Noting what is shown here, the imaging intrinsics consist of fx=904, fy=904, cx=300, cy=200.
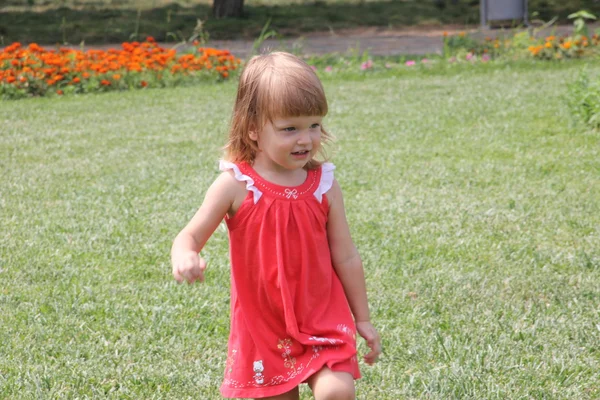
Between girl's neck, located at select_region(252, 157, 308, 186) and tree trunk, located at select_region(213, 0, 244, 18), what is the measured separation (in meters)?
19.8

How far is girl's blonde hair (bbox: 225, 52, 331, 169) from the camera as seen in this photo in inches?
94.9

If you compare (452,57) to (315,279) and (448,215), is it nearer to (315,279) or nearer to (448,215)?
(448,215)

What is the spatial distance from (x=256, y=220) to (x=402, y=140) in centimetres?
523

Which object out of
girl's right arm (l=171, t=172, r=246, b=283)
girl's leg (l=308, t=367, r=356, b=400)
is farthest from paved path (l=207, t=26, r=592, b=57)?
girl's leg (l=308, t=367, r=356, b=400)

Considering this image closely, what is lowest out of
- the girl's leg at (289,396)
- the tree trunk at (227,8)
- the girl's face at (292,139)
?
the tree trunk at (227,8)

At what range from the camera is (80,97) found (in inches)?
420

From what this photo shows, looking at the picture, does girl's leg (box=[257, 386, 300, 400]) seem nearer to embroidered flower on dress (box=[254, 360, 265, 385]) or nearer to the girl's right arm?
embroidered flower on dress (box=[254, 360, 265, 385])

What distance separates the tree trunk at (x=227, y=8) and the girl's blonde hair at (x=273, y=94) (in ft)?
65.1

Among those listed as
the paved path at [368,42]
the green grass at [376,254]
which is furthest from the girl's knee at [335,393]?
the paved path at [368,42]

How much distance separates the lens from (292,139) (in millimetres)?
2434

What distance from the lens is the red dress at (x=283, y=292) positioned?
2.47 m

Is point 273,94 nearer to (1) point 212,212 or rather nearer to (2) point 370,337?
(1) point 212,212

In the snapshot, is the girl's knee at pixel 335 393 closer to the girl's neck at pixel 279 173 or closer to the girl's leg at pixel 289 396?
the girl's leg at pixel 289 396

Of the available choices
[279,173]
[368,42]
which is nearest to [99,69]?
[368,42]
